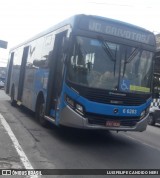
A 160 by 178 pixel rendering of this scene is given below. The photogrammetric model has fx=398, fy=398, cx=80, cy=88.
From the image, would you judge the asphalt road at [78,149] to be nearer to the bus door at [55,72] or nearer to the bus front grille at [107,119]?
the bus front grille at [107,119]

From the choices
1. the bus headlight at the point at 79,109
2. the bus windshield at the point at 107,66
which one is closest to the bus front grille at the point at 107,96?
the bus windshield at the point at 107,66

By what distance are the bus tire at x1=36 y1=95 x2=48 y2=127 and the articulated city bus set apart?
126 centimetres

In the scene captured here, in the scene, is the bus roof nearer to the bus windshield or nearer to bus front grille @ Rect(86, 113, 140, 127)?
the bus windshield

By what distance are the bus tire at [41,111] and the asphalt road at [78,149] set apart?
215 mm

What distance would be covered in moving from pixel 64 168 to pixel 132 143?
15.0 feet

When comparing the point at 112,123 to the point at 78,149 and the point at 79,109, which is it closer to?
the point at 79,109

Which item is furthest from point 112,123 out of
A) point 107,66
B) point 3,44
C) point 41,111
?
point 3,44

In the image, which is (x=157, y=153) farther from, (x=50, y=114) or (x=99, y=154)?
(x=50, y=114)

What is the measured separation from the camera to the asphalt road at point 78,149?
829 centimetres

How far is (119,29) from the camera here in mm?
10859

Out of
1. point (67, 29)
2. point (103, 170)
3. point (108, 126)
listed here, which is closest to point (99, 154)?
point (108, 126)

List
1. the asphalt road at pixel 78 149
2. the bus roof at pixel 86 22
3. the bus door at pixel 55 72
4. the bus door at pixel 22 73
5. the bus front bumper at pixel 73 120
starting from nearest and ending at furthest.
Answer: the asphalt road at pixel 78 149 → the bus front bumper at pixel 73 120 → the bus roof at pixel 86 22 → the bus door at pixel 55 72 → the bus door at pixel 22 73

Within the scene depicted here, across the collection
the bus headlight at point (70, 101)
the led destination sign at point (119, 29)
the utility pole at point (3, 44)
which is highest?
the utility pole at point (3, 44)

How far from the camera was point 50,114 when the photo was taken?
11898 millimetres
